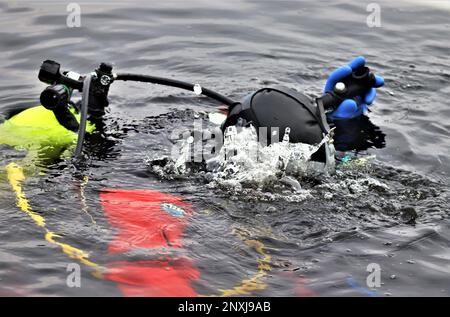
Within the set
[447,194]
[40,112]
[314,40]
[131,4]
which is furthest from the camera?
[131,4]

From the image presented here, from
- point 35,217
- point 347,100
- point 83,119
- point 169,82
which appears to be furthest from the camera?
point 347,100

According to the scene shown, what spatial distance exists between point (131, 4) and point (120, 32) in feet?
3.11

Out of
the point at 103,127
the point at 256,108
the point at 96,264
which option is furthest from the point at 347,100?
the point at 96,264

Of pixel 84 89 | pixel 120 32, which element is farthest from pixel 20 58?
pixel 84 89

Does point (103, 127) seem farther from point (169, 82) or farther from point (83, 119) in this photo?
point (83, 119)

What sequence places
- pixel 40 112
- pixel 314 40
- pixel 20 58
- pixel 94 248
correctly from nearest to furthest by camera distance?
pixel 94 248
pixel 40 112
pixel 20 58
pixel 314 40

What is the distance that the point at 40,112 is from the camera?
468 cm

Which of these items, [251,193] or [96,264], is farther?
[251,193]

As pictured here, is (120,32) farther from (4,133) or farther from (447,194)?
(447,194)

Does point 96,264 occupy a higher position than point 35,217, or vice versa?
point 35,217

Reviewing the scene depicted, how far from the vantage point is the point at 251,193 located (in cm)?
425
